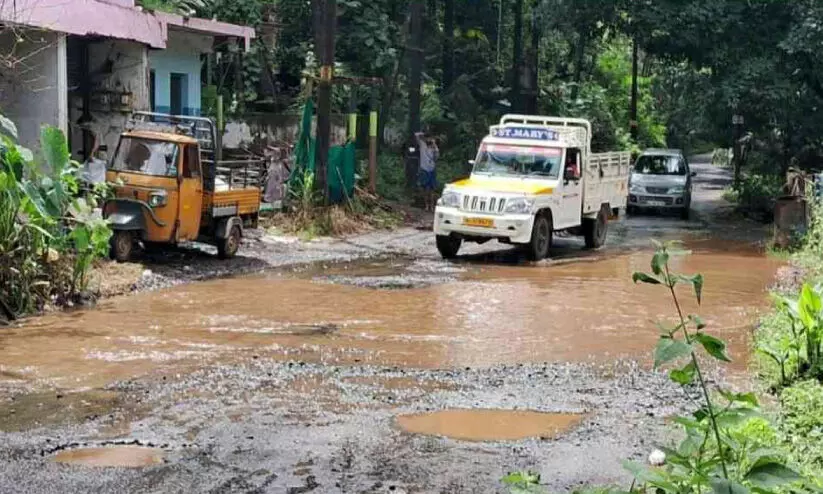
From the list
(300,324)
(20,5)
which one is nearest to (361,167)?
(20,5)

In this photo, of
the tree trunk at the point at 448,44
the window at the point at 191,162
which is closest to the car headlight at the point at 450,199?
the window at the point at 191,162

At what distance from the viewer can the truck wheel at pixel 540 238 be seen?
58.3 feet

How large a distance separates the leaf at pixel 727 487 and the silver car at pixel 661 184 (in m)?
24.9

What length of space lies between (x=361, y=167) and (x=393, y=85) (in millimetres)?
5025

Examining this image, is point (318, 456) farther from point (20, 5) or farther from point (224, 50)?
point (224, 50)

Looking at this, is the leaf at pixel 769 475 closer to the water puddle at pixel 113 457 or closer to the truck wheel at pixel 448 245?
the water puddle at pixel 113 457

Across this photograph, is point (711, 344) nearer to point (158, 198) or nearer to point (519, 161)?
point (158, 198)

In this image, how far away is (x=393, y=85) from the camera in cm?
3134

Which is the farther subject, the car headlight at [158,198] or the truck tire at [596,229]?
the truck tire at [596,229]

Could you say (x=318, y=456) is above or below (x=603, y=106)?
below

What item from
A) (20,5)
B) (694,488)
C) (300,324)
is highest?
(20,5)

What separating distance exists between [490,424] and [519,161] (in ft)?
37.0

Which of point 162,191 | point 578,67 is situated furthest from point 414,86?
point 578,67

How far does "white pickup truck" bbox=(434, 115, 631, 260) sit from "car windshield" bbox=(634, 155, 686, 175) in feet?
28.6
